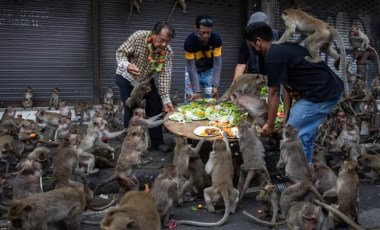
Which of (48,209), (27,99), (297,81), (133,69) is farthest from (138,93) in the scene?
(27,99)

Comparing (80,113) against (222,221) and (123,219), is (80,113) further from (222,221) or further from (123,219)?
(123,219)

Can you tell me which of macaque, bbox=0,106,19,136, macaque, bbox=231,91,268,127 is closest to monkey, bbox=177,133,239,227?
macaque, bbox=231,91,268,127

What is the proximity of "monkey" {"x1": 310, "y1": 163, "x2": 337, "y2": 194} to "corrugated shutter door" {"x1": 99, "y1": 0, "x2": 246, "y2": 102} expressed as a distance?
8.10 metres

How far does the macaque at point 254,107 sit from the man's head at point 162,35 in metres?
1.64

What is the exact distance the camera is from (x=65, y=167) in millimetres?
6762

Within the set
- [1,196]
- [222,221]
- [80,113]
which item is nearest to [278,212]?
[222,221]

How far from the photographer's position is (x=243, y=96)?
25.9 ft

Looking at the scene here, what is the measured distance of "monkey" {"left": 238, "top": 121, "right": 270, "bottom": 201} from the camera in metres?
6.80

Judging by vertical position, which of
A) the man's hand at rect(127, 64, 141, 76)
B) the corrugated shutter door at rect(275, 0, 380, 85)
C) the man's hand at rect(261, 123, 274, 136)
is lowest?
the man's hand at rect(261, 123, 274, 136)

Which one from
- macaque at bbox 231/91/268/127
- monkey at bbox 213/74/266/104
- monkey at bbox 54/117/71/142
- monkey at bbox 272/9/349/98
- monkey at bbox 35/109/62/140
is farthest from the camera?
monkey at bbox 35/109/62/140

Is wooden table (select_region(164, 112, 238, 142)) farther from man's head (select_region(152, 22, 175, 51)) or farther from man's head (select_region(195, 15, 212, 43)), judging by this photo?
man's head (select_region(195, 15, 212, 43))

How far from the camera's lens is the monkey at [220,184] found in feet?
20.6


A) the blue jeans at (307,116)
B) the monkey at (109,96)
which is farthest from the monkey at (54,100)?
the blue jeans at (307,116)

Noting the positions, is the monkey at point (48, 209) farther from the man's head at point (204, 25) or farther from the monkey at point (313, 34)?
the man's head at point (204, 25)
